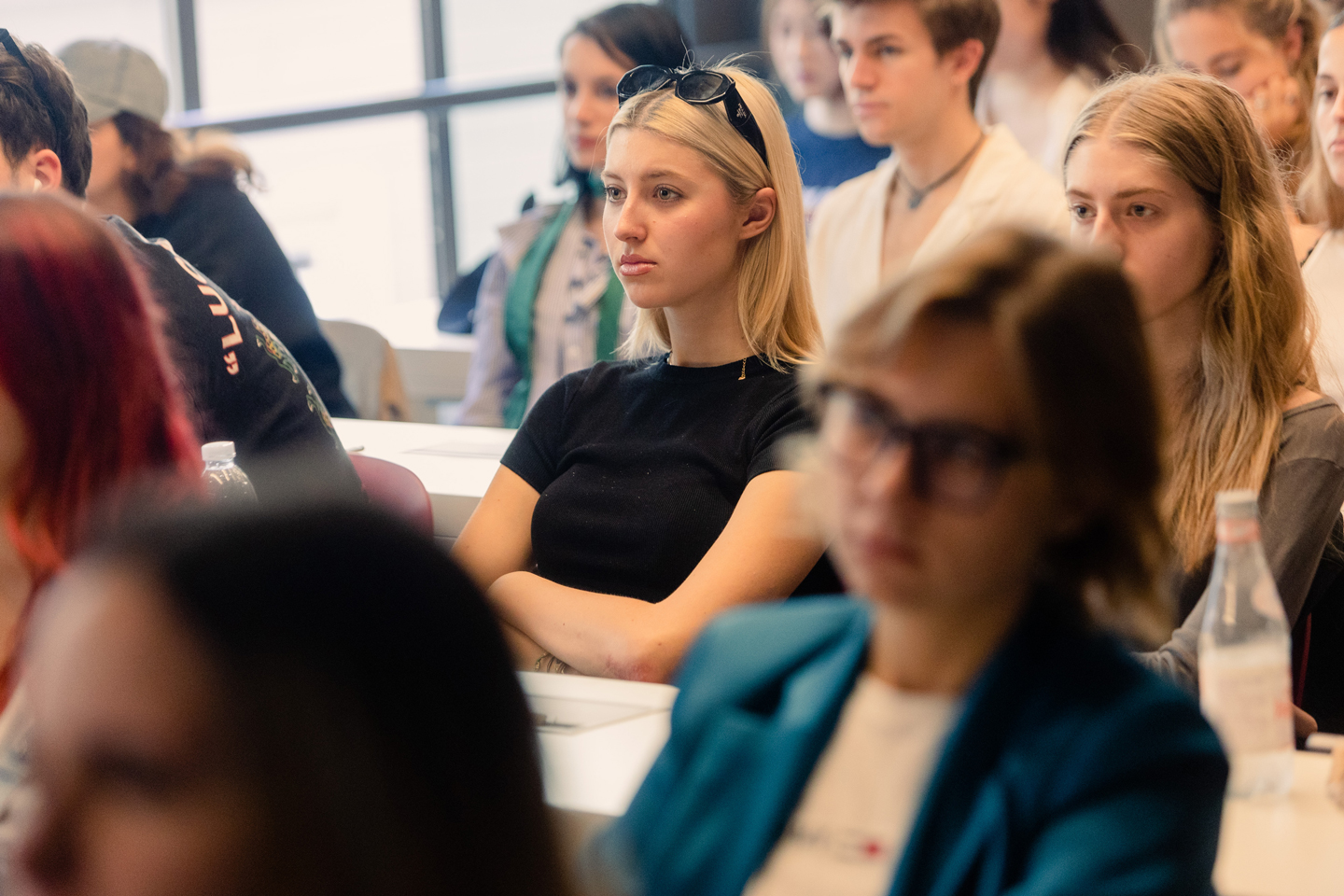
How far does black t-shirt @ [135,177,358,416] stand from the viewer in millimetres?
3420

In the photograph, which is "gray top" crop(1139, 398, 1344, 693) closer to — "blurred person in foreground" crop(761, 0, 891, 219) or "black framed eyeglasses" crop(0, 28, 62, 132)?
"black framed eyeglasses" crop(0, 28, 62, 132)

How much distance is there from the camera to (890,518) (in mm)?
904

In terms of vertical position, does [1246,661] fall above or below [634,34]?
below

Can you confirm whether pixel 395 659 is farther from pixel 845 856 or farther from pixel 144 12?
pixel 144 12

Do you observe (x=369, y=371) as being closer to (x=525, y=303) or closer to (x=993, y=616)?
(x=525, y=303)

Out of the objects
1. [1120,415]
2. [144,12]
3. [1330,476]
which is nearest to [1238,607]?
[1330,476]

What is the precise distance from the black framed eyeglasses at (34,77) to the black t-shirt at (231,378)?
361mm

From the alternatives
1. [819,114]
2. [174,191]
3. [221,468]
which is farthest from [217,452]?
[819,114]

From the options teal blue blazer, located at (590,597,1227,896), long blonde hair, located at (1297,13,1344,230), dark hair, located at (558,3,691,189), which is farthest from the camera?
dark hair, located at (558,3,691,189)

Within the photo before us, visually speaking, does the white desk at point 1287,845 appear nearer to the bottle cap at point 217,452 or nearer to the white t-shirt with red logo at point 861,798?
the white t-shirt with red logo at point 861,798

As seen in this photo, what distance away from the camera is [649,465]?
2021 mm

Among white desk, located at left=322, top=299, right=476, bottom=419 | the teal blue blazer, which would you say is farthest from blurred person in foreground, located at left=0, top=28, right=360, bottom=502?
white desk, located at left=322, top=299, right=476, bottom=419

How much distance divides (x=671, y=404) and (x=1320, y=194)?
149 centimetres

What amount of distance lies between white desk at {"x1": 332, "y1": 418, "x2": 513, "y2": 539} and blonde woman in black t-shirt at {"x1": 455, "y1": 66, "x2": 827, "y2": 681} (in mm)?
308
